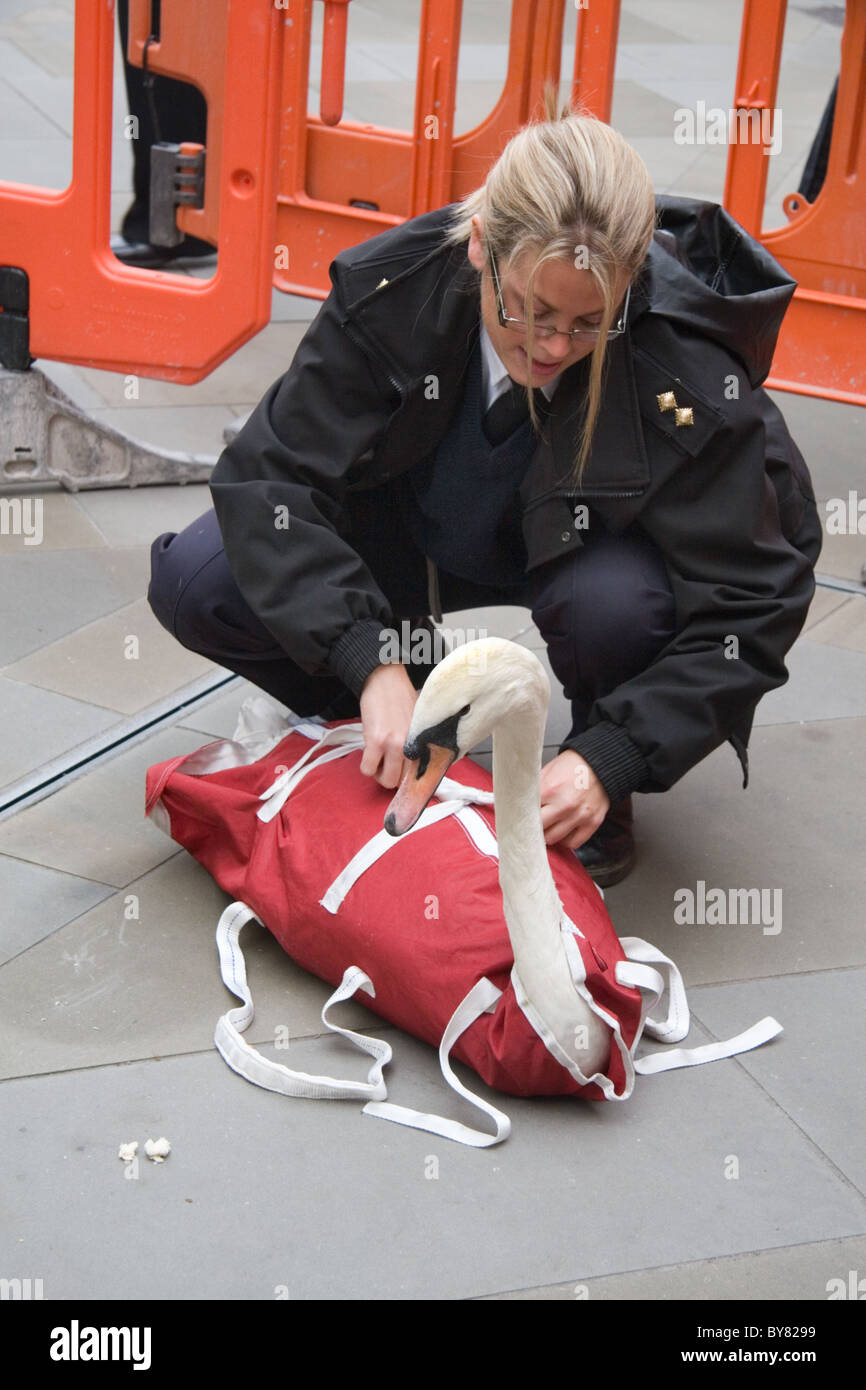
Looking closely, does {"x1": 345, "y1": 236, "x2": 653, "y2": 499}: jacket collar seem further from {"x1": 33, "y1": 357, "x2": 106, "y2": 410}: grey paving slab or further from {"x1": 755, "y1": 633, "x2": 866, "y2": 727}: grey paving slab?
{"x1": 33, "y1": 357, "x2": 106, "y2": 410}: grey paving slab

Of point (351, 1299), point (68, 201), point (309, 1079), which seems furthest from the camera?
point (68, 201)

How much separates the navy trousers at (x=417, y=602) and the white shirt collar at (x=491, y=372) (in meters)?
0.29

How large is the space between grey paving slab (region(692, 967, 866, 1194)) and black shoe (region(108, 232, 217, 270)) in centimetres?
428

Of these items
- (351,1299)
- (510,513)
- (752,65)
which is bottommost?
(351,1299)

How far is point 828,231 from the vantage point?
197 inches

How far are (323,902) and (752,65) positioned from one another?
2.96 metres

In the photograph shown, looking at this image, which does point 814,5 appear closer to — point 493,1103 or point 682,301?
point 682,301

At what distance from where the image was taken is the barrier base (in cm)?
436

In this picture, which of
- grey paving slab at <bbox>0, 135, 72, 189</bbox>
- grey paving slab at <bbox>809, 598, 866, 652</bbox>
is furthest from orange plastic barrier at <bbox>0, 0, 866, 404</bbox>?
grey paving slab at <bbox>0, 135, 72, 189</bbox>

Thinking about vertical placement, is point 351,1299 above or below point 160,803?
below

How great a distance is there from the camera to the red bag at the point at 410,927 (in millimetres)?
2311

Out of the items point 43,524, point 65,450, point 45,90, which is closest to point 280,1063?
point 43,524

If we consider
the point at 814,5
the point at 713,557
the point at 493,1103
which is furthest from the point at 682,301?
the point at 814,5

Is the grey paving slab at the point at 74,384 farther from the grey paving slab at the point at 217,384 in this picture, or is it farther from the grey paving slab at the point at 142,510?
the grey paving slab at the point at 142,510
